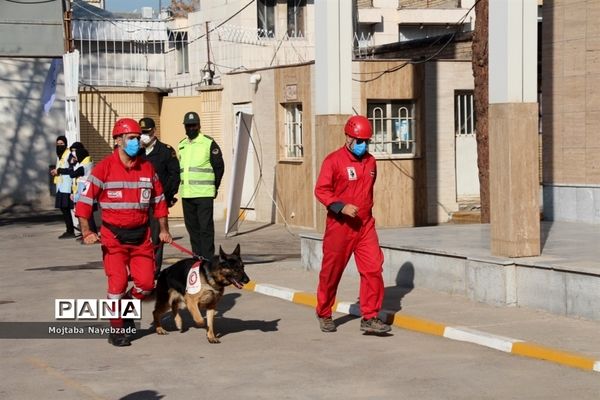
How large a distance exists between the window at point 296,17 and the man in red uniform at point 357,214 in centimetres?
2570

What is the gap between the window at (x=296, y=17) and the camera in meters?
37.2

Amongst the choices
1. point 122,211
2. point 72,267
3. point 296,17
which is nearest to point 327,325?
point 122,211

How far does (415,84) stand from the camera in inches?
955

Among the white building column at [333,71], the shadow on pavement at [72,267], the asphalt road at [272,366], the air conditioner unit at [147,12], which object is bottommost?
the shadow on pavement at [72,267]

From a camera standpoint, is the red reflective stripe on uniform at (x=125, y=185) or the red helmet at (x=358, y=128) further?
the red helmet at (x=358, y=128)

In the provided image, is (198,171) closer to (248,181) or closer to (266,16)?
(248,181)

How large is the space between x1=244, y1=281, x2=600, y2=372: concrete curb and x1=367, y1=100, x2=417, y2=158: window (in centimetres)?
1000

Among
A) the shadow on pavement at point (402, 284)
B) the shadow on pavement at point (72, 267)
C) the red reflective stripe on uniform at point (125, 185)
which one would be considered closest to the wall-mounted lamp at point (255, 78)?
the shadow on pavement at point (72, 267)

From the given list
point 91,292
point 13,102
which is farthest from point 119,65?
point 91,292

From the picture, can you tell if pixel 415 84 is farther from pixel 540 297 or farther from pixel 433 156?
pixel 540 297

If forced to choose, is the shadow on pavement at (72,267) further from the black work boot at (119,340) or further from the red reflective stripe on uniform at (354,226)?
the red reflective stripe on uniform at (354,226)

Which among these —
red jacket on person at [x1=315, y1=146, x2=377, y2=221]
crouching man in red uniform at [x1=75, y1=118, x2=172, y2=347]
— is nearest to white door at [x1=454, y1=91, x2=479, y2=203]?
red jacket on person at [x1=315, y1=146, x2=377, y2=221]

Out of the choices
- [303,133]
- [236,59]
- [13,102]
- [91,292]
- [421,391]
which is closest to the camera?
[421,391]

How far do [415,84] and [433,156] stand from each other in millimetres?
1507
